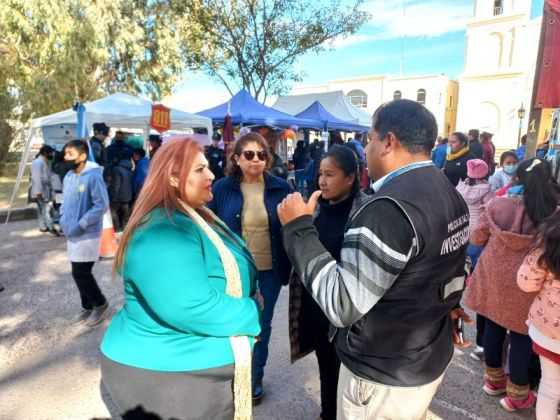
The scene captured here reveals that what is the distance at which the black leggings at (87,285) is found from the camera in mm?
3525

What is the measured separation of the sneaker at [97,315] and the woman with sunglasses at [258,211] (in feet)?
6.42

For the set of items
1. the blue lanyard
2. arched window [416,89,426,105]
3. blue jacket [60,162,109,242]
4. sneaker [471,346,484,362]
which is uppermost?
arched window [416,89,426,105]

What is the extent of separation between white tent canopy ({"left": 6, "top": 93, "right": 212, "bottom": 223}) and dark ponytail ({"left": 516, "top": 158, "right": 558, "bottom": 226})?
7.32 meters

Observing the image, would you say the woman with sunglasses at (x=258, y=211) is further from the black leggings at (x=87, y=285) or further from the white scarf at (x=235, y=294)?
the black leggings at (x=87, y=285)

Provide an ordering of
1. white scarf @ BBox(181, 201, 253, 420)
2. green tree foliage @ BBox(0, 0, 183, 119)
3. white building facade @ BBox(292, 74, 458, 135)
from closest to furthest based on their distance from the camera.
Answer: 1. white scarf @ BBox(181, 201, 253, 420)
2. green tree foliage @ BBox(0, 0, 183, 119)
3. white building facade @ BBox(292, 74, 458, 135)

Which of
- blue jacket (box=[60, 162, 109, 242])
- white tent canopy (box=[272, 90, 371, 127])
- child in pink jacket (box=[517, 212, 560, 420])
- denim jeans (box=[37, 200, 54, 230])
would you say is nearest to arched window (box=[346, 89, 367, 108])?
white tent canopy (box=[272, 90, 371, 127])

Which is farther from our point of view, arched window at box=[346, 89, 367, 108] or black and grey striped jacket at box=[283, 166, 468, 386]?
arched window at box=[346, 89, 367, 108]

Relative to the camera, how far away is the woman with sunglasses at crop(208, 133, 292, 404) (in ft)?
7.78

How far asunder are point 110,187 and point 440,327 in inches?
269

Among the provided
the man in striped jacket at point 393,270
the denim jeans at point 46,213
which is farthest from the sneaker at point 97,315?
the denim jeans at point 46,213

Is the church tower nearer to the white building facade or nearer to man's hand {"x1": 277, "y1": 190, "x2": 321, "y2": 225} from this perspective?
the white building facade

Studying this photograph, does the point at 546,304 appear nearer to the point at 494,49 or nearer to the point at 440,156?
the point at 440,156

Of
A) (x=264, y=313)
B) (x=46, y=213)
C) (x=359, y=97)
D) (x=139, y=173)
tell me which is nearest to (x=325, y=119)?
(x=139, y=173)

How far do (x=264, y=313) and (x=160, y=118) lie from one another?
6.46 m
